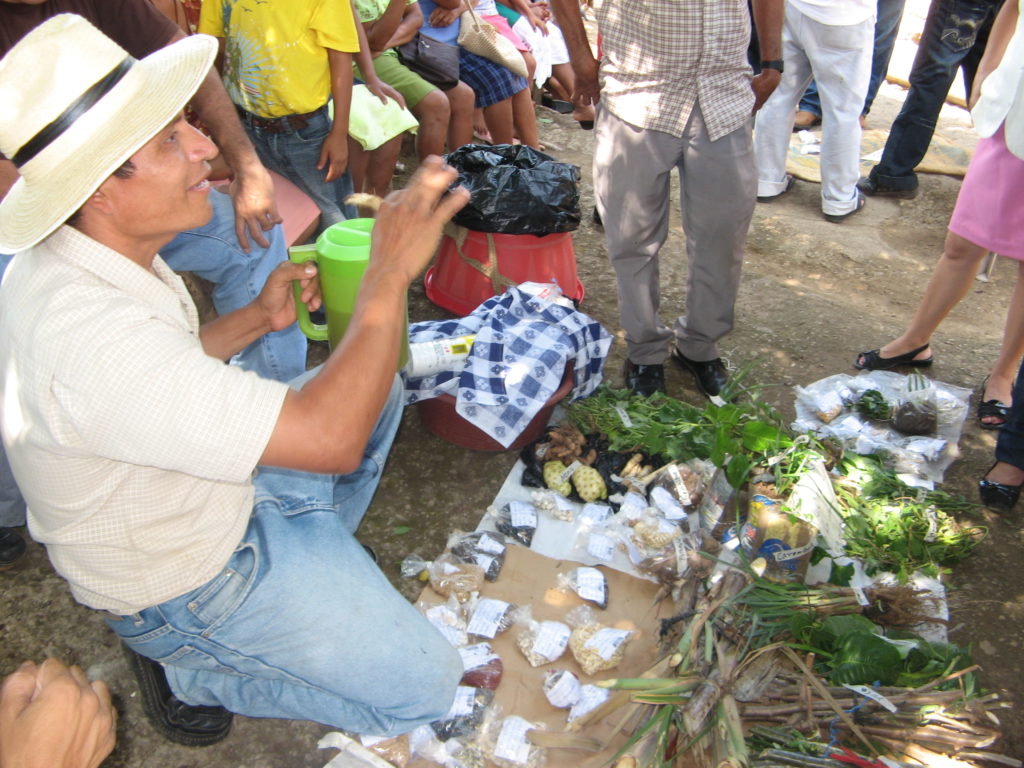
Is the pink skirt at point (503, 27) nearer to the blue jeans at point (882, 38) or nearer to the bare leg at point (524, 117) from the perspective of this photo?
the bare leg at point (524, 117)

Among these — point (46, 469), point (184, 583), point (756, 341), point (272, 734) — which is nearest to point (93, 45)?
point (46, 469)

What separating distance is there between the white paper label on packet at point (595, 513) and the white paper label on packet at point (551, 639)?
0.45 m

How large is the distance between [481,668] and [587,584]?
0.45 m

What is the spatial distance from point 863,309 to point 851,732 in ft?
9.16

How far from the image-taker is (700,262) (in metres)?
3.09

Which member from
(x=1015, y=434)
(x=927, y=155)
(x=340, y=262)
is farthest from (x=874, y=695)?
(x=927, y=155)

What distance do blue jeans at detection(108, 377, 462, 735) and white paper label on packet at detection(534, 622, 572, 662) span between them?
0.44 m

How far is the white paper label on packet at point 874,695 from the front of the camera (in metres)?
1.82

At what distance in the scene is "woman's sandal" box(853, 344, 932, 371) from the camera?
354cm

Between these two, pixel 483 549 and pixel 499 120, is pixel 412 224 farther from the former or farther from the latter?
pixel 499 120

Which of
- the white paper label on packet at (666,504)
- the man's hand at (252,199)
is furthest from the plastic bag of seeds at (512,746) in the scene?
the man's hand at (252,199)

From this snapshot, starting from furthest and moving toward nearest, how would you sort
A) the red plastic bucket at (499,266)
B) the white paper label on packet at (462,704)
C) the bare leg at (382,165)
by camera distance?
the bare leg at (382,165) → the red plastic bucket at (499,266) → the white paper label on packet at (462,704)

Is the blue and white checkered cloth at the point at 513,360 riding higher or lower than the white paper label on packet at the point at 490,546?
higher

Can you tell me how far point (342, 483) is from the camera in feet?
7.26
